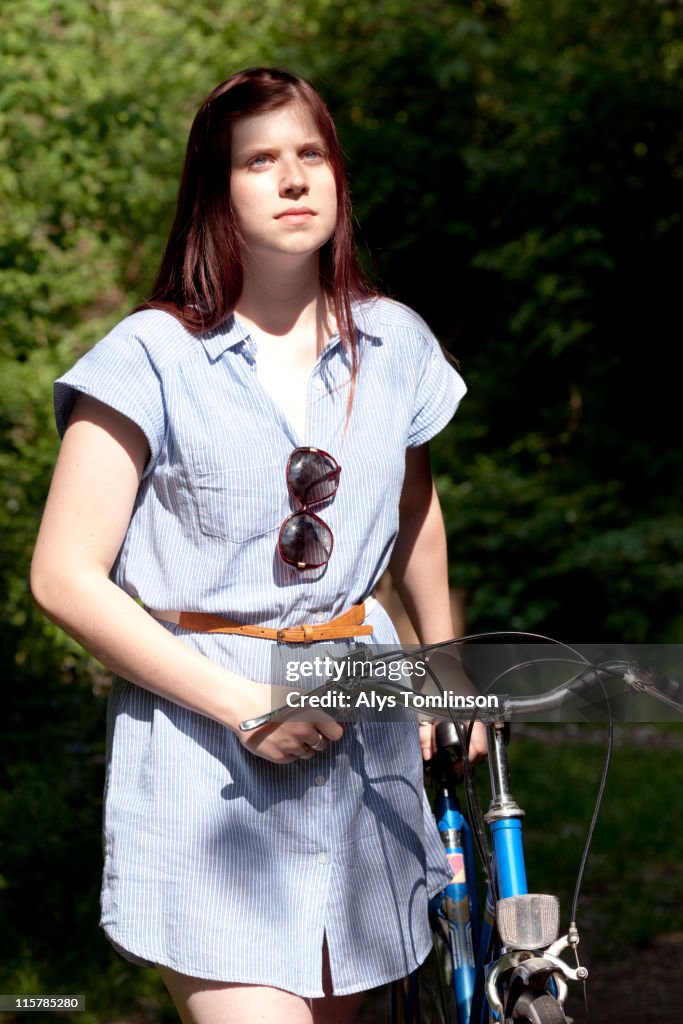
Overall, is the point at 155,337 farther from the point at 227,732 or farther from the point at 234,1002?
the point at 234,1002

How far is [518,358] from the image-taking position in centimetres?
914

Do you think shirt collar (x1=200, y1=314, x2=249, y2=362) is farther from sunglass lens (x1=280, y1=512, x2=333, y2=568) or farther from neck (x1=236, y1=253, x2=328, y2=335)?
sunglass lens (x1=280, y1=512, x2=333, y2=568)

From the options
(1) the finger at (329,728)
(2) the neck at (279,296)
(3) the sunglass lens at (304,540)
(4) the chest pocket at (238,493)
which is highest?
(2) the neck at (279,296)

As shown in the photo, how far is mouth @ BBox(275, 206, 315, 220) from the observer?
190cm

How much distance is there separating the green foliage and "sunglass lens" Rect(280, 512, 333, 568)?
16.9 ft

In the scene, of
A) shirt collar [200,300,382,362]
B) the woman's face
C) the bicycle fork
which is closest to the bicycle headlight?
the bicycle fork

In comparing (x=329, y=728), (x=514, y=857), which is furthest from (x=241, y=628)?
(x=514, y=857)

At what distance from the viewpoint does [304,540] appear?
1.86m

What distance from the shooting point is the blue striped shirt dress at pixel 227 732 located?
1.81 metres

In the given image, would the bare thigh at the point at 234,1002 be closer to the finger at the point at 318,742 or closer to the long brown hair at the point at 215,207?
the finger at the point at 318,742

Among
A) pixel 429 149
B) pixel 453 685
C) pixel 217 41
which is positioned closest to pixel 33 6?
pixel 217 41

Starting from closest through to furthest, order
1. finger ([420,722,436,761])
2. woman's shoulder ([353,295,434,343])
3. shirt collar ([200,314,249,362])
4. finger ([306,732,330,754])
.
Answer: finger ([306,732,330,754]), shirt collar ([200,314,249,362]), woman's shoulder ([353,295,434,343]), finger ([420,722,436,761])

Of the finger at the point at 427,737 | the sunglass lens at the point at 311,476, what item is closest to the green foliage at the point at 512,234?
the finger at the point at 427,737

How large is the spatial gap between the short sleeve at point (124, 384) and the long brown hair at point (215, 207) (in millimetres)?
104
